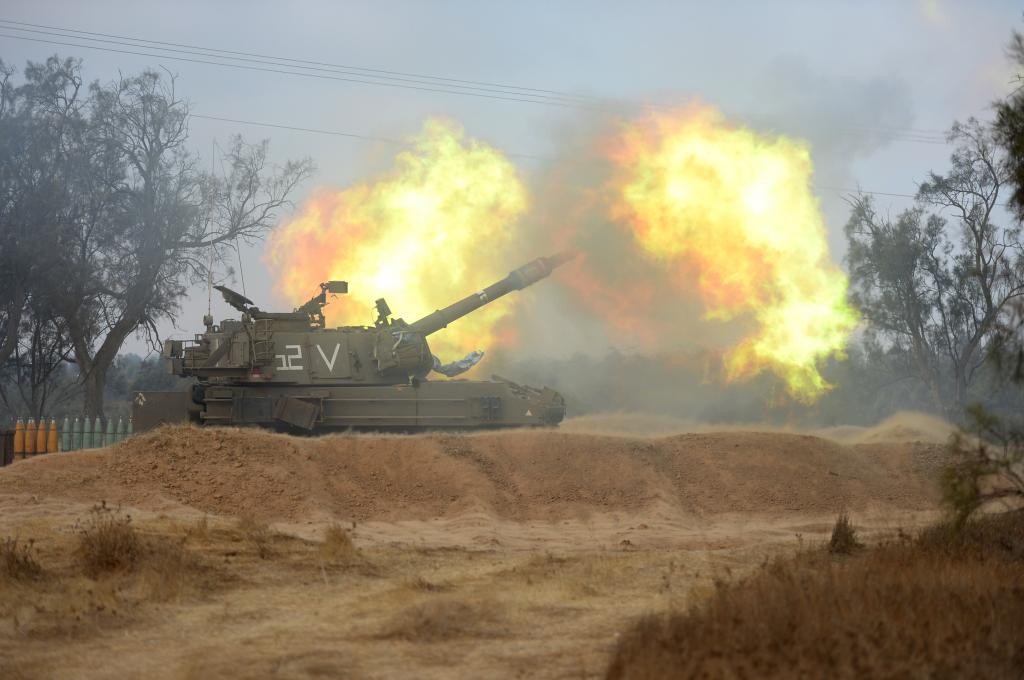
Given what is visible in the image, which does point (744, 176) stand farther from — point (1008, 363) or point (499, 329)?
point (1008, 363)

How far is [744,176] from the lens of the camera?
111 feet

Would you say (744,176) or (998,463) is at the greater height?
(744,176)

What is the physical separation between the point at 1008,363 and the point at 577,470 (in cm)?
1132

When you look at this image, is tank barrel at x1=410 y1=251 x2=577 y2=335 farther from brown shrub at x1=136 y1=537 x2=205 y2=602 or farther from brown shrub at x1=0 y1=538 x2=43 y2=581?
brown shrub at x1=0 y1=538 x2=43 y2=581

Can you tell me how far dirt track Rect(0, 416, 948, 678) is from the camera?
1046 centimetres

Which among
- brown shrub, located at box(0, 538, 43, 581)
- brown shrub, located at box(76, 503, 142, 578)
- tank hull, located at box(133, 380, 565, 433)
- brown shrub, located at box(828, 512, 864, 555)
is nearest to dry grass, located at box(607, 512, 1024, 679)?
brown shrub, located at box(828, 512, 864, 555)

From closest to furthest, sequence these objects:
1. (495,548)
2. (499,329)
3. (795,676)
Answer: (795,676), (495,548), (499,329)

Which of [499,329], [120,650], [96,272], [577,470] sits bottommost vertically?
[120,650]

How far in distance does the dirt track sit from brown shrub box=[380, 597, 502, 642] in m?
0.02

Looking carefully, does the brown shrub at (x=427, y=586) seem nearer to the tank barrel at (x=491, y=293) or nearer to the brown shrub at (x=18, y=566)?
the brown shrub at (x=18, y=566)

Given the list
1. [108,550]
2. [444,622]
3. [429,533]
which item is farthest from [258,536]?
[444,622]

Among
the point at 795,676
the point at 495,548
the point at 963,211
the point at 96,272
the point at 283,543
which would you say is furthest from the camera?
the point at 96,272

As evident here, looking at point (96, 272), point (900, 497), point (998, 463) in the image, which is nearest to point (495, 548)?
point (998, 463)

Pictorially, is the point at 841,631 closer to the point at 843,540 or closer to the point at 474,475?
the point at 843,540
